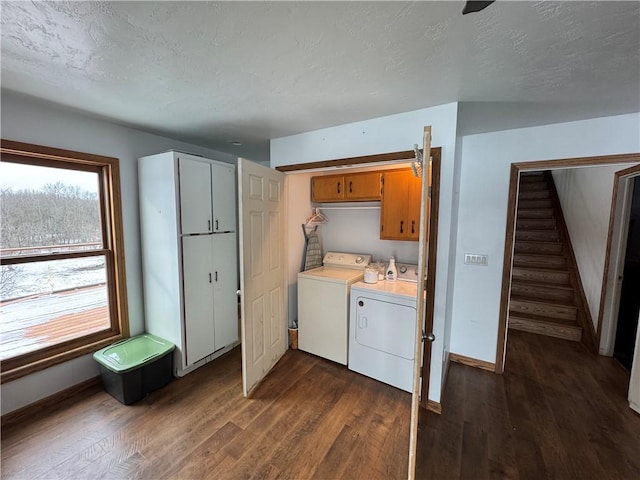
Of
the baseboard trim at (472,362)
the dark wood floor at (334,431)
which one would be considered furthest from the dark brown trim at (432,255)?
the baseboard trim at (472,362)

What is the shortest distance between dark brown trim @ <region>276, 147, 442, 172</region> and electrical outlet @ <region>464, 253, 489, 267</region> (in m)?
1.32

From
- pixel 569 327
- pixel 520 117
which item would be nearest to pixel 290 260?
pixel 520 117

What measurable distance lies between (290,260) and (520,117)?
249 centimetres

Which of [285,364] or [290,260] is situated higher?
[290,260]

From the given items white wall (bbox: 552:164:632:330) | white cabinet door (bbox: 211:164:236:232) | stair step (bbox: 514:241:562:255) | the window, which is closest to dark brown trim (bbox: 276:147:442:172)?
white cabinet door (bbox: 211:164:236:232)

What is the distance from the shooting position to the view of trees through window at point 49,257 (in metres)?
1.94

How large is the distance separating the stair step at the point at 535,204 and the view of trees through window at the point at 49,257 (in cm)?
629

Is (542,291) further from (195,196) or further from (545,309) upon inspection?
(195,196)

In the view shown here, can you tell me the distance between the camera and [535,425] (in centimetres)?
194

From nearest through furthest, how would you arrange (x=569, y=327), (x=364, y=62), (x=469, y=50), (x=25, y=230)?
(x=469, y=50)
(x=364, y=62)
(x=25, y=230)
(x=569, y=327)

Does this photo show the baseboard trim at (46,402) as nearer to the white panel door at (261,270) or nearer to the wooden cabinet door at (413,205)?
the white panel door at (261,270)

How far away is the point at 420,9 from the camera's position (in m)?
0.99

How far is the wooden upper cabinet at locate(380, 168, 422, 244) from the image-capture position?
2625mm

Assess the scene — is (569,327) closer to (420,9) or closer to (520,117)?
(520,117)
